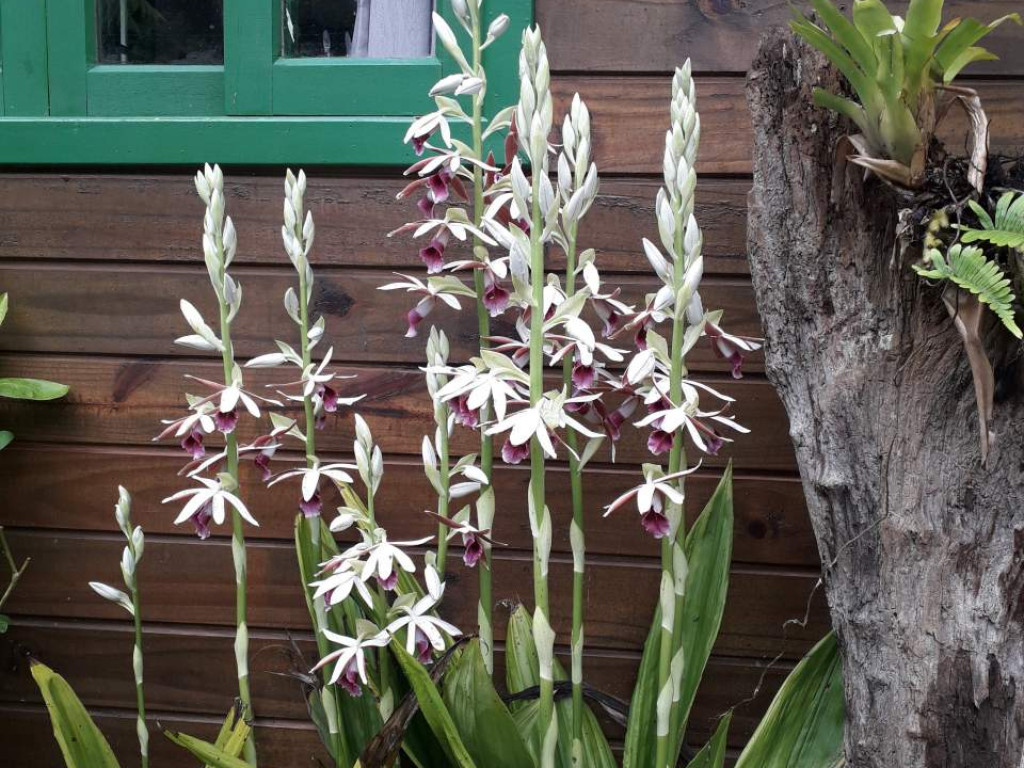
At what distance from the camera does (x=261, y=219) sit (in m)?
2.07

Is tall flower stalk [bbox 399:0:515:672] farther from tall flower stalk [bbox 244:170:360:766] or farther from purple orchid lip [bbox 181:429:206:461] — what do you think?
purple orchid lip [bbox 181:429:206:461]

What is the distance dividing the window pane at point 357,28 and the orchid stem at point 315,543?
0.67 metres

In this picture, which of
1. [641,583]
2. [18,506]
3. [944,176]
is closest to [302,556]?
[641,583]

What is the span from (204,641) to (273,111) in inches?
48.6

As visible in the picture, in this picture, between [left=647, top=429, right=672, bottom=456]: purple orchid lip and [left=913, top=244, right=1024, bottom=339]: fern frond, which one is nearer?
[left=913, top=244, right=1024, bottom=339]: fern frond

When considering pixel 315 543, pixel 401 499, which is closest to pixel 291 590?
pixel 401 499

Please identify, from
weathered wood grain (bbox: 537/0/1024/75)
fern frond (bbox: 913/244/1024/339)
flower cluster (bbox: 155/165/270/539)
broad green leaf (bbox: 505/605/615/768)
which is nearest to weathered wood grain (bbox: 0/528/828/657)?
broad green leaf (bbox: 505/605/615/768)

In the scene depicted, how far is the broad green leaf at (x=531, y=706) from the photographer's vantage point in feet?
5.57

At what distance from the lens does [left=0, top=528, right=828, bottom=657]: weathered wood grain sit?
6.67 feet

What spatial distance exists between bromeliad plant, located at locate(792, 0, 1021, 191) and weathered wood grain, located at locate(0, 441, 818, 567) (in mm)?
876

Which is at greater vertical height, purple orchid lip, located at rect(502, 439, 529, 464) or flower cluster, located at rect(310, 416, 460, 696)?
purple orchid lip, located at rect(502, 439, 529, 464)

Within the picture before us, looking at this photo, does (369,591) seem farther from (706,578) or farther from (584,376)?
(706,578)

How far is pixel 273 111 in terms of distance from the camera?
6.70 ft

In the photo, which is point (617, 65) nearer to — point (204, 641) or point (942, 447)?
point (942, 447)
